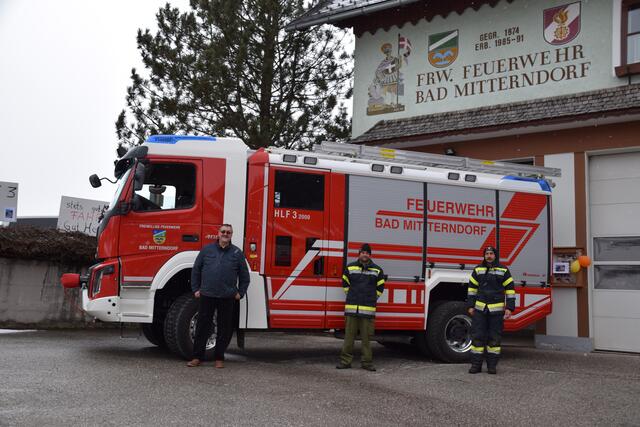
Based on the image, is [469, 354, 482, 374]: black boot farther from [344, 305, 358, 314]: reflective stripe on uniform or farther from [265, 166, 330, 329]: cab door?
[265, 166, 330, 329]: cab door

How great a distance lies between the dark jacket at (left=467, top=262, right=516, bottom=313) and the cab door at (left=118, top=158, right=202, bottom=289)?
149 inches

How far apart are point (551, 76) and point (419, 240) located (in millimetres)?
5394

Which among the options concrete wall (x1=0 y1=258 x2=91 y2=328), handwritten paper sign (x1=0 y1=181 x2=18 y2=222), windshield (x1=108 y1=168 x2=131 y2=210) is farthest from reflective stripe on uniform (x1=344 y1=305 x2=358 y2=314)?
handwritten paper sign (x1=0 y1=181 x2=18 y2=222)

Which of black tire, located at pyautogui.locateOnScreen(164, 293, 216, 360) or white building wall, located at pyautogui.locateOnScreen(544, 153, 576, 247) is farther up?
white building wall, located at pyautogui.locateOnScreen(544, 153, 576, 247)

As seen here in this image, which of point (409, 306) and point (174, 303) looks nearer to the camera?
point (174, 303)

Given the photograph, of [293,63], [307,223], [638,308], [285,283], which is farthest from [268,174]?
[293,63]

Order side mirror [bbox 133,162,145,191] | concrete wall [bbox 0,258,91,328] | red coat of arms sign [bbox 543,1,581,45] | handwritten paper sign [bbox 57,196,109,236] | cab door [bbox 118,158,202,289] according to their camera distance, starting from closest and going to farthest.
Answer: side mirror [bbox 133,162,145,191] < cab door [bbox 118,158,202,289] < concrete wall [bbox 0,258,91,328] < red coat of arms sign [bbox 543,1,581,45] < handwritten paper sign [bbox 57,196,109,236]

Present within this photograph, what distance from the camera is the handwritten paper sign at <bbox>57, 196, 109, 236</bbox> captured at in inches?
616

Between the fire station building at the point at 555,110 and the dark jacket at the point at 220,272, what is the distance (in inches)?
261

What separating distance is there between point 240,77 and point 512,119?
7248 millimetres

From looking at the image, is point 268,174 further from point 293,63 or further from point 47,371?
point 293,63

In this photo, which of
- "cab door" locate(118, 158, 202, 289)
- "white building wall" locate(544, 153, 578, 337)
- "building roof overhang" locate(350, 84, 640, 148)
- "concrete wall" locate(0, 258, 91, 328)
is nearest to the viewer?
"cab door" locate(118, 158, 202, 289)

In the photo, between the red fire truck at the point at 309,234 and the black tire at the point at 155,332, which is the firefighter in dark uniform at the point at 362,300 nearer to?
the red fire truck at the point at 309,234

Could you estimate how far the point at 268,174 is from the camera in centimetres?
1010
